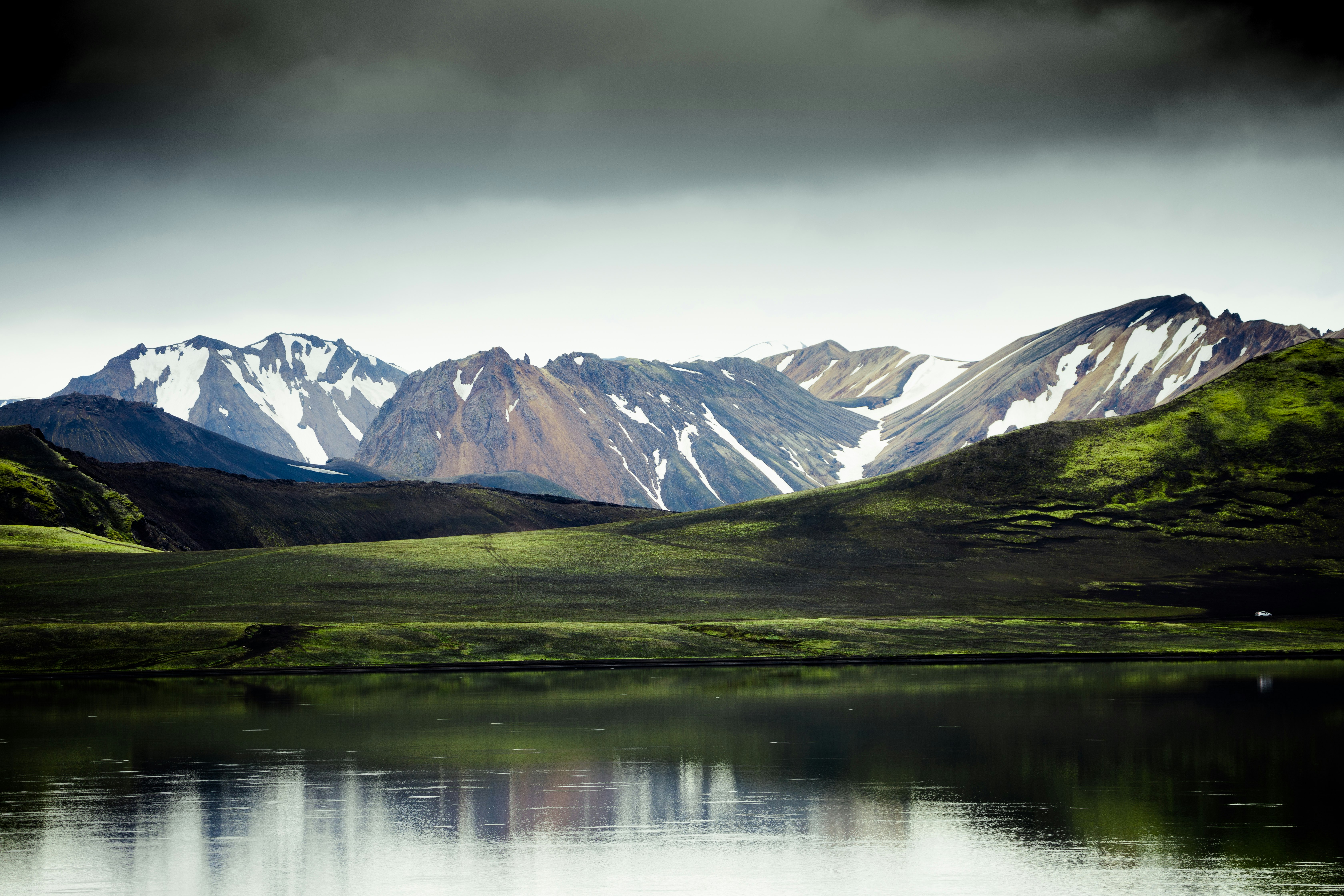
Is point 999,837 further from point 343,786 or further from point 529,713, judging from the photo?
point 529,713

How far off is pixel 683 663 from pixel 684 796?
6912 cm

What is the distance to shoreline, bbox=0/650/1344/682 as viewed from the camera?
3915 inches

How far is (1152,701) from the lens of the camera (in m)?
67.6

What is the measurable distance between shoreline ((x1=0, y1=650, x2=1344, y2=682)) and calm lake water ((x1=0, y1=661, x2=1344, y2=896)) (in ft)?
88.3

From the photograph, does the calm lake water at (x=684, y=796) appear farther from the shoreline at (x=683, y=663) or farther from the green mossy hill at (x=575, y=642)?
the green mossy hill at (x=575, y=642)

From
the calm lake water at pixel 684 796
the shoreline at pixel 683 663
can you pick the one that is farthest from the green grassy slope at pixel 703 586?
the calm lake water at pixel 684 796

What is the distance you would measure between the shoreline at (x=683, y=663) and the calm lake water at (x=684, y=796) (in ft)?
88.3

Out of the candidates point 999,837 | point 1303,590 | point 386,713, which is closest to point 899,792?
point 999,837

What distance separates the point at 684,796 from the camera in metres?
40.0

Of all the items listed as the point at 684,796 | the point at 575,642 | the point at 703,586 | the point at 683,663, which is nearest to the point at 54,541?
the point at 703,586

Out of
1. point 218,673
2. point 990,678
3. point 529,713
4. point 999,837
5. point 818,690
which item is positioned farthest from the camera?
point 218,673

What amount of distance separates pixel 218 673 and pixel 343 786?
6300 cm

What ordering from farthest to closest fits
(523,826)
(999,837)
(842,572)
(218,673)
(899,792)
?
(842,572), (218,673), (899,792), (523,826), (999,837)

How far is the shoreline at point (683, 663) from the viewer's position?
326 feet
